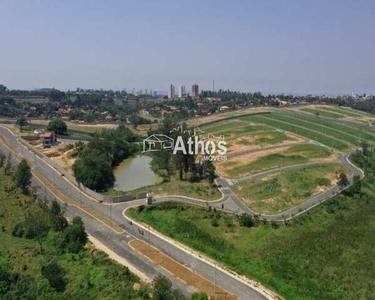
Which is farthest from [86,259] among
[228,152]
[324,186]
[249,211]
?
[228,152]

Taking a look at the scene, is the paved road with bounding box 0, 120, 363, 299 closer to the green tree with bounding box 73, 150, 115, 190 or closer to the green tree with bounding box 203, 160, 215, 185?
the green tree with bounding box 203, 160, 215, 185

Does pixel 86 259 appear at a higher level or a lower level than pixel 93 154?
lower

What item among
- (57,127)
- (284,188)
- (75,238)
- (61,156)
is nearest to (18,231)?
(75,238)

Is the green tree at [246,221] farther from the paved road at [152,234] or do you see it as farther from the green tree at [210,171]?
the green tree at [210,171]

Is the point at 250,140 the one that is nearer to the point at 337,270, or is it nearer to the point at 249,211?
the point at 249,211

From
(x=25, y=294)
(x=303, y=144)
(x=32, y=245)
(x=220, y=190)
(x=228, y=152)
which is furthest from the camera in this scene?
(x=303, y=144)

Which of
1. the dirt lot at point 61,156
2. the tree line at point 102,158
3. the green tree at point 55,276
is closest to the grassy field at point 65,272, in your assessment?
the green tree at point 55,276
